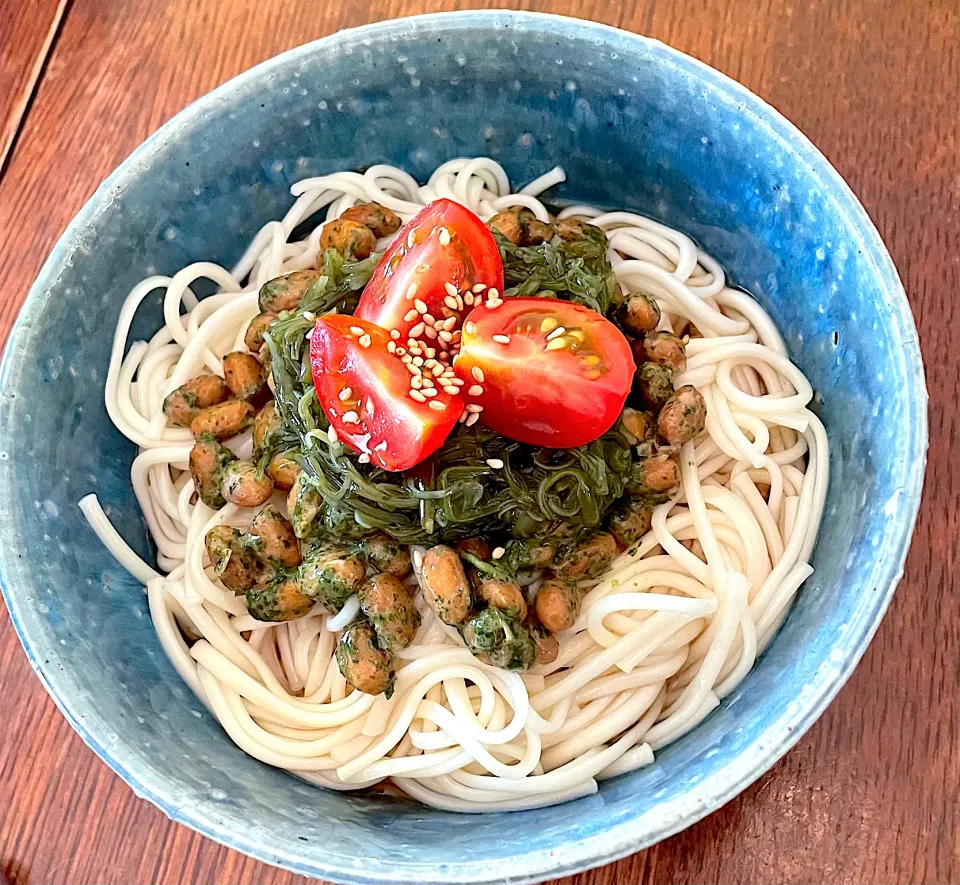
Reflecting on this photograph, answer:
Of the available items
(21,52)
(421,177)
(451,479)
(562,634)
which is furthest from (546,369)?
(21,52)

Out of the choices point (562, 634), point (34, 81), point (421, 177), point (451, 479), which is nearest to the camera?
point (451, 479)

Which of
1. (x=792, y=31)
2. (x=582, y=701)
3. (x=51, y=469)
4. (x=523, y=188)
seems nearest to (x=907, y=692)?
(x=582, y=701)

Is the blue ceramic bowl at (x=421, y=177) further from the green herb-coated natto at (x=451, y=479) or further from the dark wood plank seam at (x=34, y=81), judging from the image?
the dark wood plank seam at (x=34, y=81)

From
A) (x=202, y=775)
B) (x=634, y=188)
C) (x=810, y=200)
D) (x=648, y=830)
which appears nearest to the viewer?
(x=648, y=830)

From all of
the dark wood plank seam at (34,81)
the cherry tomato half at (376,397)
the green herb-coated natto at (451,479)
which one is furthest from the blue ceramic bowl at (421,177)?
the dark wood plank seam at (34,81)

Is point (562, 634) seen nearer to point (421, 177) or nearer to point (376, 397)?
point (376, 397)

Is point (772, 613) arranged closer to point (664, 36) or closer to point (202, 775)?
point (202, 775)
